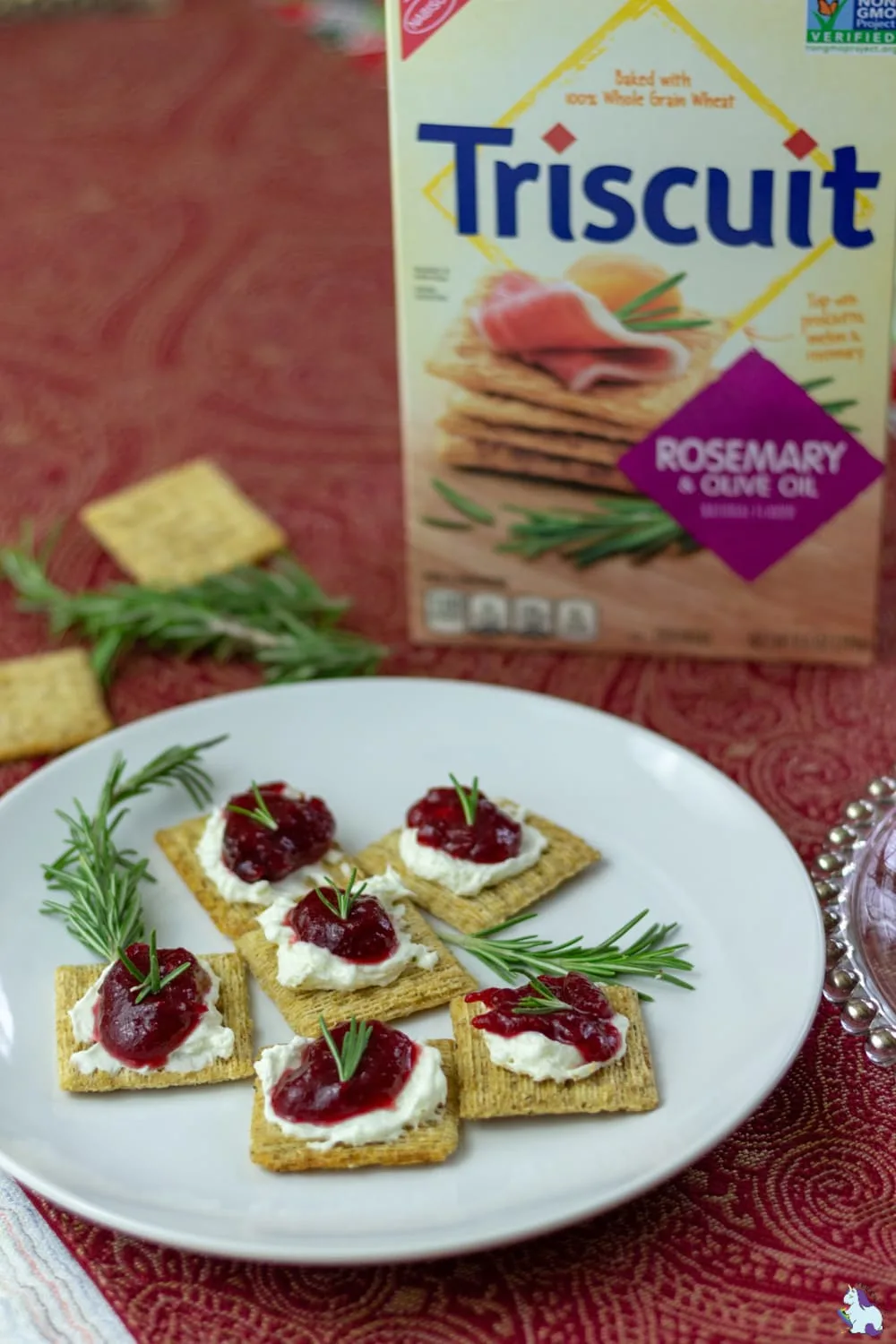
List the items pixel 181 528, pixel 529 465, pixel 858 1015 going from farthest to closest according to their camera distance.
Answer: pixel 181 528, pixel 529 465, pixel 858 1015

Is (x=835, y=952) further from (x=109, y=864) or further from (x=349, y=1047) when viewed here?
(x=109, y=864)

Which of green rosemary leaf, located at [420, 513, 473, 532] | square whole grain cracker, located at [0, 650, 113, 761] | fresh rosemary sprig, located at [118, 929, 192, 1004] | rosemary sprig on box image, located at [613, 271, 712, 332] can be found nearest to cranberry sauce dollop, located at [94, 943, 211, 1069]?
fresh rosemary sprig, located at [118, 929, 192, 1004]

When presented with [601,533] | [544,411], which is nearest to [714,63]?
[544,411]

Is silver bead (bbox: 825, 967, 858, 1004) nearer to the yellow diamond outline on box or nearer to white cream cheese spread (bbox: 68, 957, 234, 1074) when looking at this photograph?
white cream cheese spread (bbox: 68, 957, 234, 1074)

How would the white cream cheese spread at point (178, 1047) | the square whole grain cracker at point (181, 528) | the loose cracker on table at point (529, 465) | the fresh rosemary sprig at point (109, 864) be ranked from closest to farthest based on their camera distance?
the white cream cheese spread at point (178, 1047), the fresh rosemary sprig at point (109, 864), the loose cracker on table at point (529, 465), the square whole grain cracker at point (181, 528)

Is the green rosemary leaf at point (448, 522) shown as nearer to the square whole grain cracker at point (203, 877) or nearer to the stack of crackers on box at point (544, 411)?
the stack of crackers on box at point (544, 411)

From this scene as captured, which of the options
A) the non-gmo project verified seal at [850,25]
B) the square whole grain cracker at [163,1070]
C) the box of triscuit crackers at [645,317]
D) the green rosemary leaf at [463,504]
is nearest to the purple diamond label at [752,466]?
the box of triscuit crackers at [645,317]

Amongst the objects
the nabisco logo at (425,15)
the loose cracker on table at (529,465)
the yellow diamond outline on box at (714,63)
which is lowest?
the loose cracker on table at (529,465)
